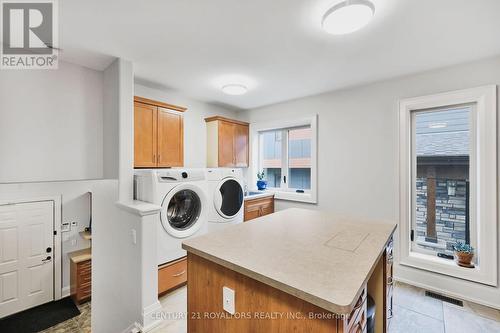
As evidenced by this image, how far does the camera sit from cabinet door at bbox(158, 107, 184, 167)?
2.82 meters

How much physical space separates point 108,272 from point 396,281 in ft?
11.1

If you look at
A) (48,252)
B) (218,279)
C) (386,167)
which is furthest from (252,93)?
(48,252)

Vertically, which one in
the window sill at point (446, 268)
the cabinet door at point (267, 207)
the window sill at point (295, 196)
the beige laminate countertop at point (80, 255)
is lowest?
the beige laminate countertop at point (80, 255)

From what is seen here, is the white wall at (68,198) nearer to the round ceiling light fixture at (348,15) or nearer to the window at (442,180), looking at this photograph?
the round ceiling light fixture at (348,15)

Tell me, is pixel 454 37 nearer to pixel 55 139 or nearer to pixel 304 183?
pixel 304 183

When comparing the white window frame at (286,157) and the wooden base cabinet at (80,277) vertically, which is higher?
the white window frame at (286,157)

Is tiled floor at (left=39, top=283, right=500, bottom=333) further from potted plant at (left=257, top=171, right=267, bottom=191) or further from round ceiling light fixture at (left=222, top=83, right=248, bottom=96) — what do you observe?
round ceiling light fixture at (left=222, top=83, right=248, bottom=96)

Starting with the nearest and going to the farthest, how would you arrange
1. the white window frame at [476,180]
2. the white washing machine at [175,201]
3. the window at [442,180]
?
the white window frame at [476,180]
the white washing machine at [175,201]
the window at [442,180]

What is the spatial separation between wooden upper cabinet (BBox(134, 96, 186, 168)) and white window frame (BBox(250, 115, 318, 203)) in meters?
1.52

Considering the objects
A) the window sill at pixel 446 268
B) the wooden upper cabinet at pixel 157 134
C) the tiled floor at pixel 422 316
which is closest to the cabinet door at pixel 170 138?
A: the wooden upper cabinet at pixel 157 134

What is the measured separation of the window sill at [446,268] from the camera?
7.06 feet

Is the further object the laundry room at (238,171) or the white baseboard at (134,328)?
the white baseboard at (134,328)

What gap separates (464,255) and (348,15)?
Result: 103 inches

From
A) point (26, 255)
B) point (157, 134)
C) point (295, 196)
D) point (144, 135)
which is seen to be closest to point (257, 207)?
point (295, 196)
